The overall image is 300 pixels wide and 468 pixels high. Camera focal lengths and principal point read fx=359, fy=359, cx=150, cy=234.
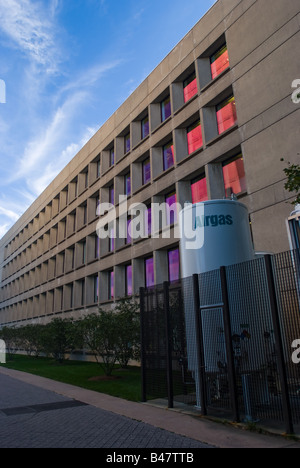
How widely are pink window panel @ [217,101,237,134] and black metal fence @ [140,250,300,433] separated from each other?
40.4 ft

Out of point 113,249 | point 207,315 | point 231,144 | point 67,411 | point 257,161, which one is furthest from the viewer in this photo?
point 113,249

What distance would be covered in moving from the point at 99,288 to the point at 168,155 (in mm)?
12256

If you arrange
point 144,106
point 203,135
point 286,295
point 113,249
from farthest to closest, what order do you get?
1. point 113,249
2. point 144,106
3. point 203,135
4. point 286,295

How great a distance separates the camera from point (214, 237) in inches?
376

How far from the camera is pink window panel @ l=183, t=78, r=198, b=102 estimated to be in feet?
74.2

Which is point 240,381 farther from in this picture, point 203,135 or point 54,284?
point 54,284

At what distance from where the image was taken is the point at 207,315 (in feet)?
28.6

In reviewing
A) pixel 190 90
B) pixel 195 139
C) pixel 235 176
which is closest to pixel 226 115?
pixel 195 139

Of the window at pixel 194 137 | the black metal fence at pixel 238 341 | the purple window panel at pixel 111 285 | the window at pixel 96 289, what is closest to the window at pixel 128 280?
the purple window panel at pixel 111 285

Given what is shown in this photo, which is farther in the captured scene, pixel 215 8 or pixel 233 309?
pixel 215 8

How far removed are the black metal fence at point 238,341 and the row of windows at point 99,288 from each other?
3486 millimetres

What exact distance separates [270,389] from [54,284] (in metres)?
35.2
